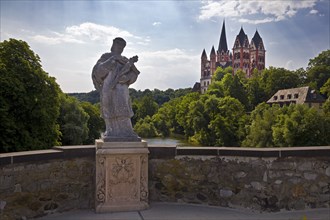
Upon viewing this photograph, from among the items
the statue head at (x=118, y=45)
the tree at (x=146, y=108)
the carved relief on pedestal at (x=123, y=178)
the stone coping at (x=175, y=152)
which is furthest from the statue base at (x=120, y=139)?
the tree at (x=146, y=108)

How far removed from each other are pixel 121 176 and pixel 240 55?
119 metres

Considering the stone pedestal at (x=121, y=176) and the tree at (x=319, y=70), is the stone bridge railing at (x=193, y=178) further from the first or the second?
the tree at (x=319, y=70)

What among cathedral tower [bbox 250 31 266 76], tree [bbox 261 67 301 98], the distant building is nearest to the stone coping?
the distant building

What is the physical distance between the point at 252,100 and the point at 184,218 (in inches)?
2353

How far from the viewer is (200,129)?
158ft

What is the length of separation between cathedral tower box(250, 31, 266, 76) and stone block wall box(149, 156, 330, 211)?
11840cm

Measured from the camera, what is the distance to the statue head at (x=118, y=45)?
20.9 ft

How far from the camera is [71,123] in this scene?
2953cm

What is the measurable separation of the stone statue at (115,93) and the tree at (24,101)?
12222 mm

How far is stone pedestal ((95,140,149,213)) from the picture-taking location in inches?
233

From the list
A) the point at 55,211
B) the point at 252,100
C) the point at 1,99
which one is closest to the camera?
the point at 55,211

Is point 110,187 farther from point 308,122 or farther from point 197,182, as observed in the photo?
point 308,122

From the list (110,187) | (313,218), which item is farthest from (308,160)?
(110,187)

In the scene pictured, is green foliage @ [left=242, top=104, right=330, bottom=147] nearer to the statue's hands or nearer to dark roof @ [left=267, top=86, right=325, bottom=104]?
dark roof @ [left=267, top=86, right=325, bottom=104]
